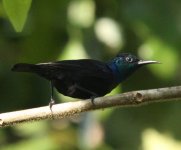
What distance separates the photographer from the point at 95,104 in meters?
2.56

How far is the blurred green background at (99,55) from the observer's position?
3928mm

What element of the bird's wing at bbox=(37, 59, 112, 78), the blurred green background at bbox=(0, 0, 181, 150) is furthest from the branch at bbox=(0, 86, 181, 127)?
the blurred green background at bbox=(0, 0, 181, 150)

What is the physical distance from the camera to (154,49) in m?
3.86

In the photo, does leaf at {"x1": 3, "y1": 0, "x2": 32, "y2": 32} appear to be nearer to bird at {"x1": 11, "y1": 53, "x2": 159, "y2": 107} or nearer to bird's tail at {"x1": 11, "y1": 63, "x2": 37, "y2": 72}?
bird's tail at {"x1": 11, "y1": 63, "x2": 37, "y2": 72}

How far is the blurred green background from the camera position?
155 inches

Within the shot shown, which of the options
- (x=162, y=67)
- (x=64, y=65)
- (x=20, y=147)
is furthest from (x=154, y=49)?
(x=20, y=147)

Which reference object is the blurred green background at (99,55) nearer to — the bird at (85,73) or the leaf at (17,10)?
the bird at (85,73)

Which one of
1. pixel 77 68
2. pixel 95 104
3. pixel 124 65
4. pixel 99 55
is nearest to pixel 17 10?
pixel 95 104

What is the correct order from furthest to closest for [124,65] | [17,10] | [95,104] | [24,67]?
[124,65], [24,67], [95,104], [17,10]

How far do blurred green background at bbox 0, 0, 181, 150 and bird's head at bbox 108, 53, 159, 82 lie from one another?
0.34ft

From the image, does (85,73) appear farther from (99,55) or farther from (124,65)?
(99,55)

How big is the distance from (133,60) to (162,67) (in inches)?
8.2

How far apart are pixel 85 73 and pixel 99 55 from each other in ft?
2.57

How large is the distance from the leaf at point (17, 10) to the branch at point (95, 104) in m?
0.41
